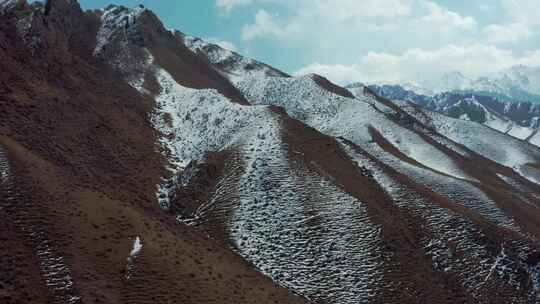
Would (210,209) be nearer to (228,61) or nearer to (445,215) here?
(445,215)

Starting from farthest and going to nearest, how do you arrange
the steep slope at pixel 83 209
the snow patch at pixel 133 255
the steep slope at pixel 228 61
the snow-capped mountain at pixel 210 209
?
1. the steep slope at pixel 228 61
2. the snow-capped mountain at pixel 210 209
3. the snow patch at pixel 133 255
4. the steep slope at pixel 83 209

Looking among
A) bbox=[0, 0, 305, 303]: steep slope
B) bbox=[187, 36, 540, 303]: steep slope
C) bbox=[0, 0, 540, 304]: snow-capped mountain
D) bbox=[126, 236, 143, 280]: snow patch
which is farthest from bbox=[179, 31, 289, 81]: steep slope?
bbox=[126, 236, 143, 280]: snow patch

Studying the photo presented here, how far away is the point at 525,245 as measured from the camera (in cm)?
3778

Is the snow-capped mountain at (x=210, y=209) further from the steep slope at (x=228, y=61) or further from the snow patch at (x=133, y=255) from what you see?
the steep slope at (x=228, y=61)

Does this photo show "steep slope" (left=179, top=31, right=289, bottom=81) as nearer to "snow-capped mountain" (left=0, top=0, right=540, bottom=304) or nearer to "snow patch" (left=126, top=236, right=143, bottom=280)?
"snow-capped mountain" (left=0, top=0, right=540, bottom=304)

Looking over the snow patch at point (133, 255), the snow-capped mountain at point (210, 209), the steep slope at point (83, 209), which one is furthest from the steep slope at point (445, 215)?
the snow patch at point (133, 255)

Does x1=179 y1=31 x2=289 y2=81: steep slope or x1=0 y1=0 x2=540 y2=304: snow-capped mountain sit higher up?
x1=179 y1=31 x2=289 y2=81: steep slope

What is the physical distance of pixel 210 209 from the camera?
38.8 meters

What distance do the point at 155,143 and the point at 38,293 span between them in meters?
30.7

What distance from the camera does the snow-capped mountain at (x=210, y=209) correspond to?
83.1 ft

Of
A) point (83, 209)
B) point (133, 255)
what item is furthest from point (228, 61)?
point (133, 255)

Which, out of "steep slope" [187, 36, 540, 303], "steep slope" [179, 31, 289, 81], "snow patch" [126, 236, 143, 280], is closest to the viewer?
"snow patch" [126, 236, 143, 280]

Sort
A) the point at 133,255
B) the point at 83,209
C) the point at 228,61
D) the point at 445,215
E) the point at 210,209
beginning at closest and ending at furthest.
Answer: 1. the point at 133,255
2. the point at 83,209
3. the point at 210,209
4. the point at 445,215
5. the point at 228,61

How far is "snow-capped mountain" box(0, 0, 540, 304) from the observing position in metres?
25.3
